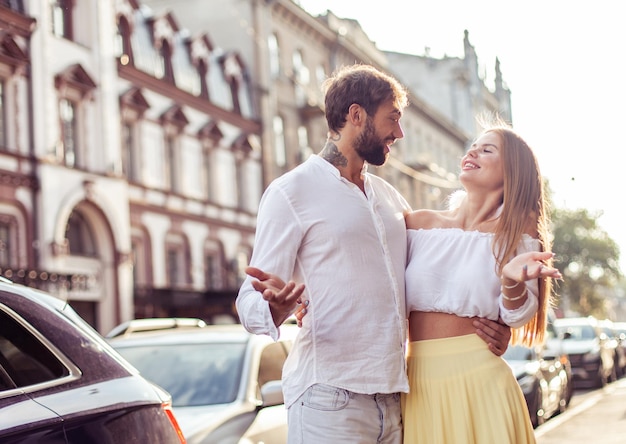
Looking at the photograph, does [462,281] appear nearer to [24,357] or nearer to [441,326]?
[441,326]

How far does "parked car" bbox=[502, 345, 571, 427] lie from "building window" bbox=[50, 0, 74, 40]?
1499 cm

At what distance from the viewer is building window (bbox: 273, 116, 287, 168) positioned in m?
37.0

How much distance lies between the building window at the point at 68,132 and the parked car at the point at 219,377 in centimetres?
1772

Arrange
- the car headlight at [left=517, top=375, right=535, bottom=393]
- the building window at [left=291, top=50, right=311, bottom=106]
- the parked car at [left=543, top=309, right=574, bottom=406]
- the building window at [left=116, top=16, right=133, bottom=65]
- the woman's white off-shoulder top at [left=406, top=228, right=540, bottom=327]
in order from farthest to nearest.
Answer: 1. the building window at [left=291, top=50, right=311, bottom=106]
2. the building window at [left=116, top=16, right=133, bottom=65]
3. the parked car at [left=543, top=309, right=574, bottom=406]
4. the car headlight at [left=517, top=375, right=535, bottom=393]
5. the woman's white off-shoulder top at [left=406, top=228, right=540, bottom=327]

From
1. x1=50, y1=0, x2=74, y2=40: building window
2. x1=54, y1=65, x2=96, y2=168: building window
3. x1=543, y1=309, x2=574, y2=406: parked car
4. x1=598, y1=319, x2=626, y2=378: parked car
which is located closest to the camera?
x1=543, y1=309, x2=574, y2=406: parked car

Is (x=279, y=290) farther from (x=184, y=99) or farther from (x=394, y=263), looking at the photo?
(x=184, y=99)

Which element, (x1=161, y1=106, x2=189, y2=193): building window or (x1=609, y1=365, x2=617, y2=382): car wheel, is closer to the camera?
(x1=609, y1=365, x2=617, y2=382): car wheel

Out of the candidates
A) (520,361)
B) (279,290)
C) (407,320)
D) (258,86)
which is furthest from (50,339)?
(258,86)

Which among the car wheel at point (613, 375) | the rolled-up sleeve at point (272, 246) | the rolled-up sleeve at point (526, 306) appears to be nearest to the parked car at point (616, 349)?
the car wheel at point (613, 375)

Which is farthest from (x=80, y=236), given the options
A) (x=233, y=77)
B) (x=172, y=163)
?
(x=233, y=77)

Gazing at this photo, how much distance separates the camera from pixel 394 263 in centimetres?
399

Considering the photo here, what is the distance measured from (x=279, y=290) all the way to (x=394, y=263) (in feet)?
2.32

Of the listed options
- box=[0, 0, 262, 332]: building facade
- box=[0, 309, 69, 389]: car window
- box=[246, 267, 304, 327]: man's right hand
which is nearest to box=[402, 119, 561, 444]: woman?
box=[246, 267, 304, 327]: man's right hand

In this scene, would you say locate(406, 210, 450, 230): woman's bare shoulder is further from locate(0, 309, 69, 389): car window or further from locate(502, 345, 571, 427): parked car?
locate(502, 345, 571, 427): parked car
